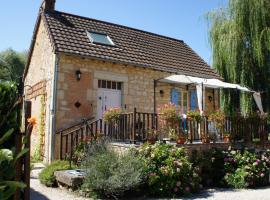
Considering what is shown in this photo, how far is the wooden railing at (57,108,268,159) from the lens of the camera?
9703 millimetres

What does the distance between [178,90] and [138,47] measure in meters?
2.80

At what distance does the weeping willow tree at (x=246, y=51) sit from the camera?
15.3 m

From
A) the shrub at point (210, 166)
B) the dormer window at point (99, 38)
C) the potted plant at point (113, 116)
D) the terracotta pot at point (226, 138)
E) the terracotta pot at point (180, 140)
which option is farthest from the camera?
the dormer window at point (99, 38)

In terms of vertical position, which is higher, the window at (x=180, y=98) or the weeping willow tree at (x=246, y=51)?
the weeping willow tree at (x=246, y=51)

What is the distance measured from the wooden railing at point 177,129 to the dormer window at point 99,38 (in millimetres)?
3909

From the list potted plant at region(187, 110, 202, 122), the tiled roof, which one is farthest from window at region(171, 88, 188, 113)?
potted plant at region(187, 110, 202, 122)

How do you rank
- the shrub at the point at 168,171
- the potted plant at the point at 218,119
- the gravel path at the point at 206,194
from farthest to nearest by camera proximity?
1. the potted plant at the point at 218,119
2. the shrub at the point at 168,171
3. the gravel path at the point at 206,194

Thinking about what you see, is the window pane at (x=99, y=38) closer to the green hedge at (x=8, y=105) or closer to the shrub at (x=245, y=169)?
the shrub at (x=245, y=169)

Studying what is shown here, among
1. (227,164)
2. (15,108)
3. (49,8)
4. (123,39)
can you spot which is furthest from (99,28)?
(15,108)

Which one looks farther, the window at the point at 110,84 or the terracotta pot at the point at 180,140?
the window at the point at 110,84

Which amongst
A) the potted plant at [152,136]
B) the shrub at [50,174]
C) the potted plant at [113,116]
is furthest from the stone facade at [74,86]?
the potted plant at [152,136]

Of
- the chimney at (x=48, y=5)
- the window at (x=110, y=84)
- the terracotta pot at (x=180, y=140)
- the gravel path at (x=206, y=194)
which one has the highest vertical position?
the chimney at (x=48, y=5)

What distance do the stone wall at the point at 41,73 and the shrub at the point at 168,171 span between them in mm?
5397

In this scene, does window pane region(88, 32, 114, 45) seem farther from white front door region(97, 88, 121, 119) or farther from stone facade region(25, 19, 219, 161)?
white front door region(97, 88, 121, 119)
